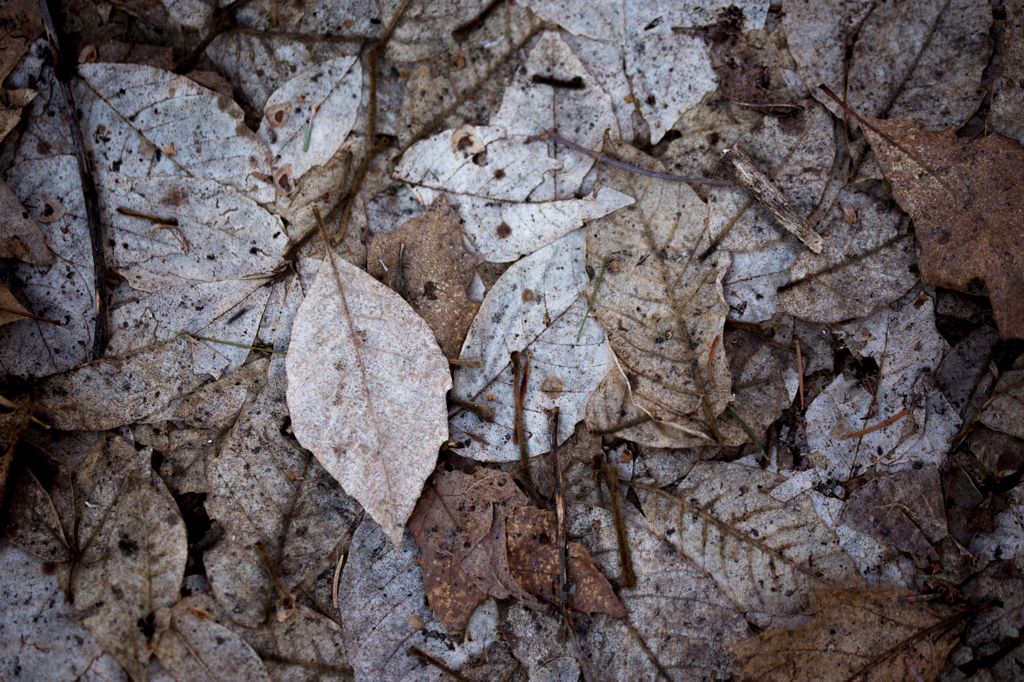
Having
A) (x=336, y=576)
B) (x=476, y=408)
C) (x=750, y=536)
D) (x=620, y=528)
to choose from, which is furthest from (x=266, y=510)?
(x=750, y=536)

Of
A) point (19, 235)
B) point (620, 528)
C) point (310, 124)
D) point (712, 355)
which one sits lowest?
point (620, 528)

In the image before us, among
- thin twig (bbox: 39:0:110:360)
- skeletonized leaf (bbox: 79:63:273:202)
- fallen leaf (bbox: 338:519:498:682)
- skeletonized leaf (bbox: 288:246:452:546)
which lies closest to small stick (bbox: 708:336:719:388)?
skeletonized leaf (bbox: 288:246:452:546)

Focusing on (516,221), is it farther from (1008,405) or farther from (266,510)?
(1008,405)

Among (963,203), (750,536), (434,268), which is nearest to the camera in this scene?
(963,203)

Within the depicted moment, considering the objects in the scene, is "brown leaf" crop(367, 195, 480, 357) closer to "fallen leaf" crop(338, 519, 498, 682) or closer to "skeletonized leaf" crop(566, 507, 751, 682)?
"fallen leaf" crop(338, 519, 498, 682)

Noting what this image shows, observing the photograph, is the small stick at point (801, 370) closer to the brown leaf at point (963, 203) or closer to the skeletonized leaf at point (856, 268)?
the skeletonized leaf at point (856, 268)

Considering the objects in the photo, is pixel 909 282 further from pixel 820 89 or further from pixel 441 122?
pixel 441 122

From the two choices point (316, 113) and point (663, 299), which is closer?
point (663, 299)
